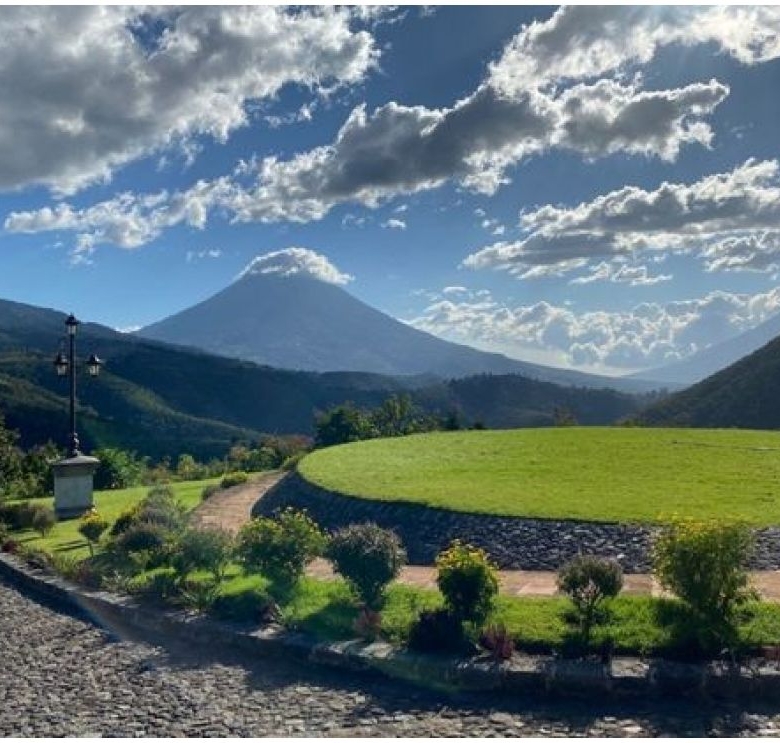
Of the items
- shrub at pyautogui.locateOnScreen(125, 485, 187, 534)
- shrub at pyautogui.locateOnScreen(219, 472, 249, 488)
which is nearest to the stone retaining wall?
shrub at pyautogui.locateOnScreen(125, 485, 187, 534)

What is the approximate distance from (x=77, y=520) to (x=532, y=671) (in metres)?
21.8

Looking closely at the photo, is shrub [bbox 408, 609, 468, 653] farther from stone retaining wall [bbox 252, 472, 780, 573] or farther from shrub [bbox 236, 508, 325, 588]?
stone retaining wall [bbox 252, 472, 780, 573]

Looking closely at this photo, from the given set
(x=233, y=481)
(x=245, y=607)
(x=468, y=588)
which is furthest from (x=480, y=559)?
(x=233, y=481)

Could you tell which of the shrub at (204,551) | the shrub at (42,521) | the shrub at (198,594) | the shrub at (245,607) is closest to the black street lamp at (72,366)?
the shrub at (42,521)

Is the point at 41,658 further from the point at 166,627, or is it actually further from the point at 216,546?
the point at 216,546

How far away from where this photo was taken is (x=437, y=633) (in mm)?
12469

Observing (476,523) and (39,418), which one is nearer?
(476,523)

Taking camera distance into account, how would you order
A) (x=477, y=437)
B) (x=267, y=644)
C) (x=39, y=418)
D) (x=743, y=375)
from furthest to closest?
(x=39, y=418) → (x=743, y=375) → (x=477, y=437) → (x=267, y=644)

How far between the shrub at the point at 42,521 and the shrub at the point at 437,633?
1730 centimetres

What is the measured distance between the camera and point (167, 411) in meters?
196

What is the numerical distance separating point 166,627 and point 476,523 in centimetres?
744

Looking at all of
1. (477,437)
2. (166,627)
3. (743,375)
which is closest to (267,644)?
(166,627)

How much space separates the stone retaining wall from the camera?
17359 millimetres

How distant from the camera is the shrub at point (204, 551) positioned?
659 inches
